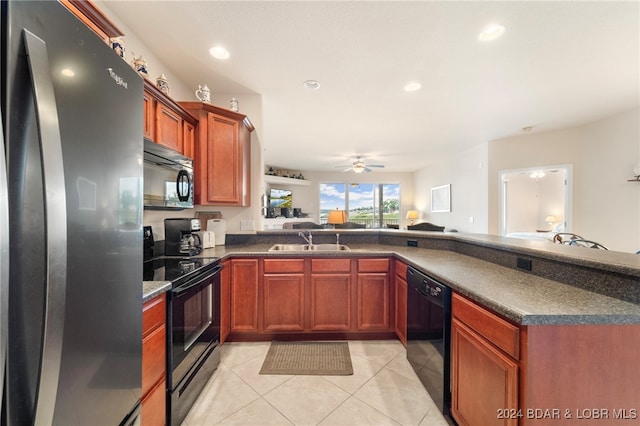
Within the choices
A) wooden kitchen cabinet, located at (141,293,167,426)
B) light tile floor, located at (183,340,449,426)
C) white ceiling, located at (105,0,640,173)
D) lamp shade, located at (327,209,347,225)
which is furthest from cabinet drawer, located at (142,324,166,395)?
lamp shade, located at (327,209,347,225)

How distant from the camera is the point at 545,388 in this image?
3.18ft

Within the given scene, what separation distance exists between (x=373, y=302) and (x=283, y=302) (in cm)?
88

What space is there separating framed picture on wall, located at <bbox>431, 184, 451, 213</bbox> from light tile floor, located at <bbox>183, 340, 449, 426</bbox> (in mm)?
5240

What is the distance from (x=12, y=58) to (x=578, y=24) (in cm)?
306

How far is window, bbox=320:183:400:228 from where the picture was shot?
890cm

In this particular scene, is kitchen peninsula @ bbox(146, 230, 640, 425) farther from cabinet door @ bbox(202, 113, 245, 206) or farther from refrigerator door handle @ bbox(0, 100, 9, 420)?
cabinet door @ bbox(202, 113, 245, 206)

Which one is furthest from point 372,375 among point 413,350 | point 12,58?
point 12,58

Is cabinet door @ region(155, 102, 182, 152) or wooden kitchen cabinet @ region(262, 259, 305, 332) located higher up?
cabinet door @ region(155, 102, 182, 152)

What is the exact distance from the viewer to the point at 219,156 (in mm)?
2570

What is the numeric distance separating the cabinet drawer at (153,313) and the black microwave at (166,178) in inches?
34.6

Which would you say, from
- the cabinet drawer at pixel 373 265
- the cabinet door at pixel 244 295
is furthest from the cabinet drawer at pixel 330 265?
the cabinet door at pixel 244 295

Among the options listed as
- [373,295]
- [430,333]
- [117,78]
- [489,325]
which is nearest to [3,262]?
[117,78]

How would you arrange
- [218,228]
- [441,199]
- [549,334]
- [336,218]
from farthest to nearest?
[441,199] → [336,218] → [218,228] → [549,334]

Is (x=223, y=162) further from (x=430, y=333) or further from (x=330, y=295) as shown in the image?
(x=430, y=333)
